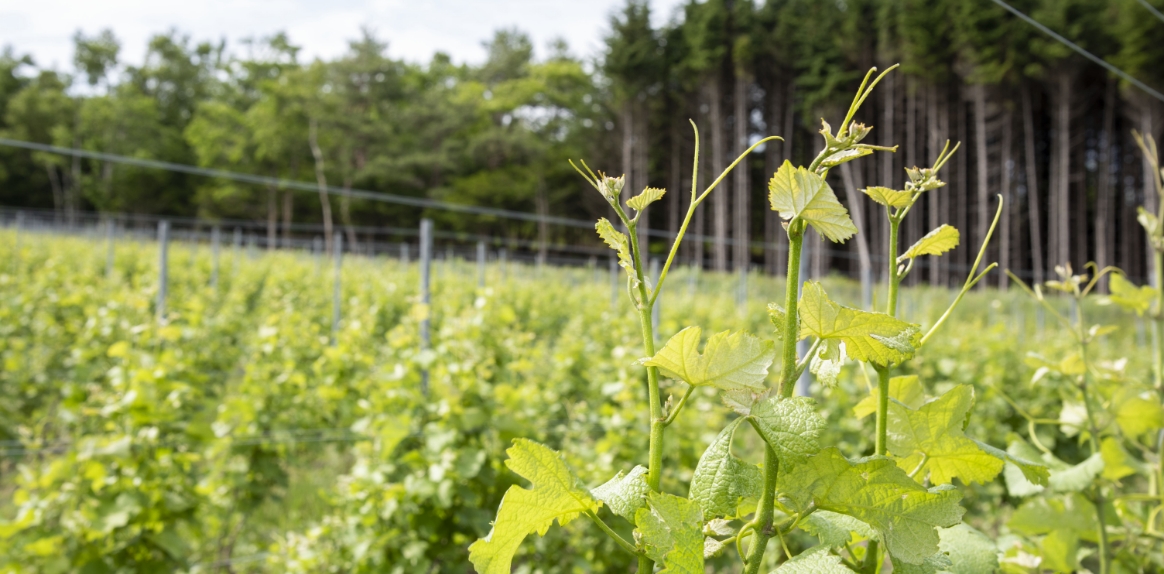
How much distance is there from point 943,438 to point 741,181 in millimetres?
20963

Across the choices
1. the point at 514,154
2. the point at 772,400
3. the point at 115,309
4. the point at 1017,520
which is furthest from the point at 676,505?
the point at 514,154

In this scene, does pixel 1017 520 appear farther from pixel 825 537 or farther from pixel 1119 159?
pixel 1119 159

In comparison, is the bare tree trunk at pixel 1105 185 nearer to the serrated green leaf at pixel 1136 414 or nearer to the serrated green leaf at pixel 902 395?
A: the serrated green leaf at pixel 1136 414

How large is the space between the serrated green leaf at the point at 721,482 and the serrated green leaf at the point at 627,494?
3 centimetres

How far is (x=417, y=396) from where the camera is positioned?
2.22 metres

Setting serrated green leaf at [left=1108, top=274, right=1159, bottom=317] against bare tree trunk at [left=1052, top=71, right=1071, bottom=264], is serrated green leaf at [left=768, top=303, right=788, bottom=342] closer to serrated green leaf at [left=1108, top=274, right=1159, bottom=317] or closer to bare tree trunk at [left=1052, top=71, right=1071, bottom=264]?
serrated green leaf at [left=1108, top=274, right=1159, bottom=317]

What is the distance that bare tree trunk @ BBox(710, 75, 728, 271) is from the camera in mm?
17672

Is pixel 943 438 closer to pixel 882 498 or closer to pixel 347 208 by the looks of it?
pixel 882 498

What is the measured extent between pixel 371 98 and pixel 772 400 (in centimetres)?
3407

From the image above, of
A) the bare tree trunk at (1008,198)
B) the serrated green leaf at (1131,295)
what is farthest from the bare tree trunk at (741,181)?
the serrated green leaf at (1131,295)

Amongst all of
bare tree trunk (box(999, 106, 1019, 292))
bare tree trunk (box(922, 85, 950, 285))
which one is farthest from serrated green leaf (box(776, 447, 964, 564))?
bare tree trunk (box(999, 106, 1019, 292))

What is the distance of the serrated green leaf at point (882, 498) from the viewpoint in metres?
0.39

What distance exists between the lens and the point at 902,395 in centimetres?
54

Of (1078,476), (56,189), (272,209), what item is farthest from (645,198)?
(56,189)
